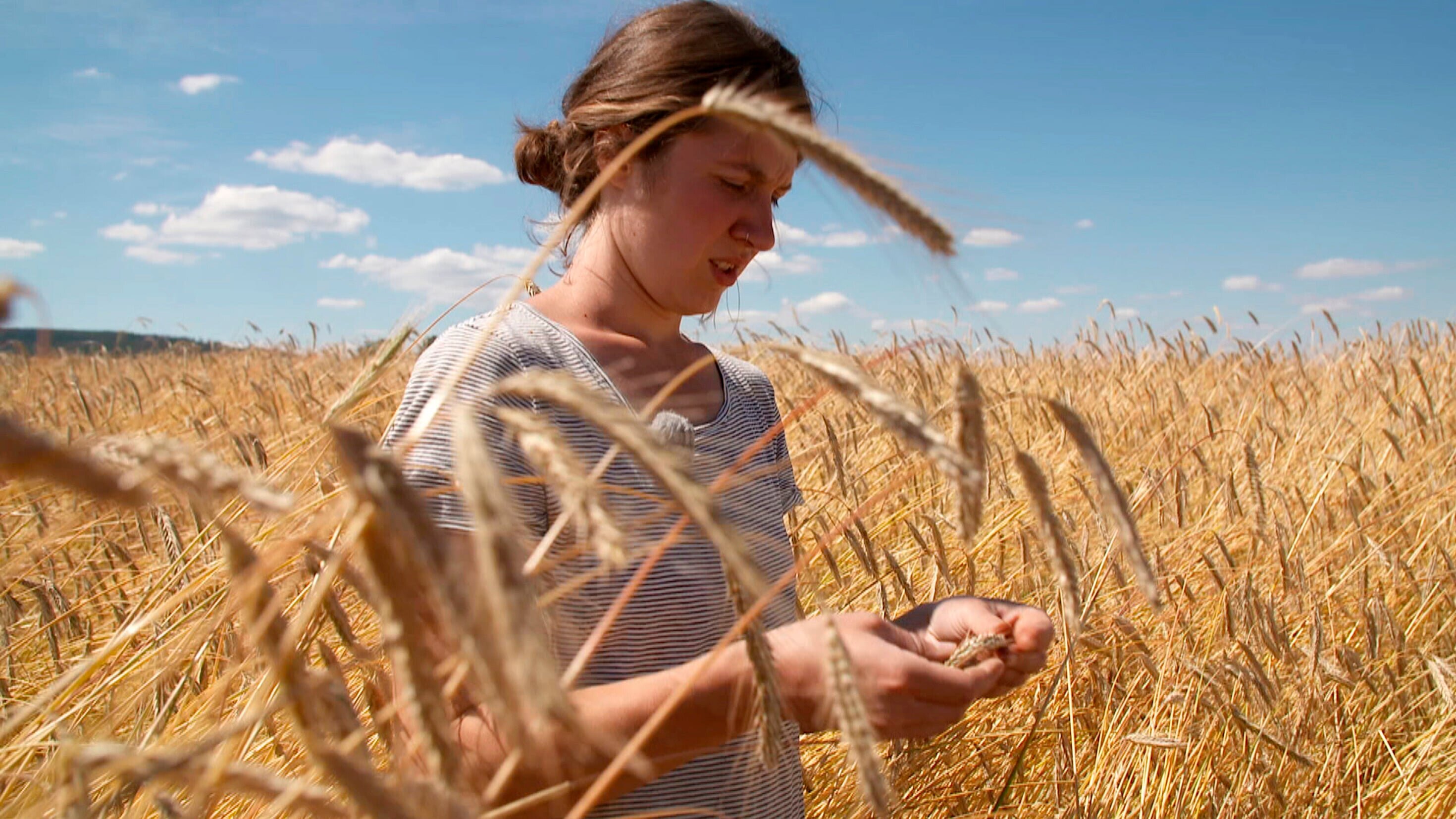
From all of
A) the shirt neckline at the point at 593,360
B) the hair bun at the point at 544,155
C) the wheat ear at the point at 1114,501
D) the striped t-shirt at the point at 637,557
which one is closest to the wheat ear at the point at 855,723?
the wheat ear at the point at 1114,501

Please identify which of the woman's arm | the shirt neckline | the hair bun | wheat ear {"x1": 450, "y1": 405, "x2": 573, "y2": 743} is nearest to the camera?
wheat ear {"x1": 450, "y1": 405, "x2": 573, "y2": 743}

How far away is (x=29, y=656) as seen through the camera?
6.61 feet

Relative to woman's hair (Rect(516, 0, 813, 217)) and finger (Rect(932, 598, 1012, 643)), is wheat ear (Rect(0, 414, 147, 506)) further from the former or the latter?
woman's hair (Rect(516, 0, 813, 217))

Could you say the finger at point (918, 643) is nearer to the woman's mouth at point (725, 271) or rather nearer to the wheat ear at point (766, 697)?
the wheat ear at point (766, 697)

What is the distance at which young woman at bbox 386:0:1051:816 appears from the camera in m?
0.95

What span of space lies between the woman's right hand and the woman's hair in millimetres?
879

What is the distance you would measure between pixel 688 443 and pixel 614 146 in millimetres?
602

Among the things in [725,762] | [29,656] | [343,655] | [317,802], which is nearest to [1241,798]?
[725,762]

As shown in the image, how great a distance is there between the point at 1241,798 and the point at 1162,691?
0.75 ft

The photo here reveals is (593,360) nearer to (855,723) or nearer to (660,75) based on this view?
(660,75)

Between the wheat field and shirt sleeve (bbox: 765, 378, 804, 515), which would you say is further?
shirt sleeve (bbox: 765, 378, 804, 515)

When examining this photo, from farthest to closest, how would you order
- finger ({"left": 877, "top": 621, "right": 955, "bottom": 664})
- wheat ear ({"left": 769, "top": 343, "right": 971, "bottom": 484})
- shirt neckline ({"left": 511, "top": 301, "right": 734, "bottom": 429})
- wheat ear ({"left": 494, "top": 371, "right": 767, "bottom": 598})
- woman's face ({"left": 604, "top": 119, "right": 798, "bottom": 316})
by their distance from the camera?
woman's face ({"left": 604, "top": 119, "right": 798, "bottom": 316})
shirt neckline ({"left": 511, "top": 301, "right": 734, "bottom": 429})
finger ({"left": 877, "top": 621, "right": 955, "bottom": 664})
wheat ear ({"left": 769, "top": 343, "right": 971, "bottom": 484})
wheat ear ({"left": 494, "top": 371, "right": 767, "bottom": 598})

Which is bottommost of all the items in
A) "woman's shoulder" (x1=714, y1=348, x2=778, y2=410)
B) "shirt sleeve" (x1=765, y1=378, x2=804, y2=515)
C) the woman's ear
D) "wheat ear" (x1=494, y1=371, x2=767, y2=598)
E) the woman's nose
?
"shirt sleeve" (x1=765, y1=378, x2=804, y2=515)

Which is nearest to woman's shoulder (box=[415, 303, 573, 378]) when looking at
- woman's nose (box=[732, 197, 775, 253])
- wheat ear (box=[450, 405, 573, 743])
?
woman's nose (box=[732, 197, 775, 253])
